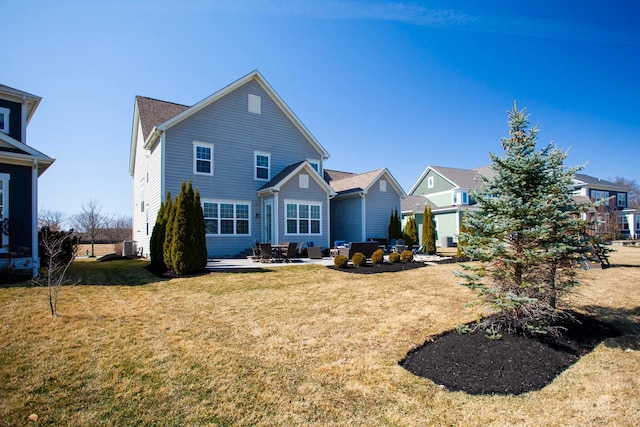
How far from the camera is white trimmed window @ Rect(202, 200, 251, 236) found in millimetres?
17406

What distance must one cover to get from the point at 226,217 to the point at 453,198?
83.0 ft

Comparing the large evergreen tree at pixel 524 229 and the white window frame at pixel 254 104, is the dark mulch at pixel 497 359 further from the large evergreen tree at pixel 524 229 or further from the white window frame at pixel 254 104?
the white window frame at pixel 254 104

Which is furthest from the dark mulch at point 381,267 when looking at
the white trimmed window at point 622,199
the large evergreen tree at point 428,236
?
the white trimmed window at point 622,199

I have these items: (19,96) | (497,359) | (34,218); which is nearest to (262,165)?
(34,218)

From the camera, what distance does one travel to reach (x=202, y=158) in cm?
1753

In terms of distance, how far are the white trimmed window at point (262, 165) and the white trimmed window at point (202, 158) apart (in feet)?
8.20

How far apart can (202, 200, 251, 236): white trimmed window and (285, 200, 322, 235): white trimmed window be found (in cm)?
241

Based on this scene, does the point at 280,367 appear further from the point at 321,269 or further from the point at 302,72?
the point at 302,72

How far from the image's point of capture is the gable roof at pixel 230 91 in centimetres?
1659

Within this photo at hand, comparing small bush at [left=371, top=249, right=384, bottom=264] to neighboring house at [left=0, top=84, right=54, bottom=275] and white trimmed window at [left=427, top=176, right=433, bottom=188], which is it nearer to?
neighboring house at [left=0, top=84, right=54, bottom=275]

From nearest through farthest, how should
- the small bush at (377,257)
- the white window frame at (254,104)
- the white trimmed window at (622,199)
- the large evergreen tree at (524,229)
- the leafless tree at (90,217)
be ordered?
the large evergreen tree at (524,229) → the small bush at (377,257) → the white window frame at (254,104) → the leafless tree at (90,217) → the white trimmed window at (622,199)

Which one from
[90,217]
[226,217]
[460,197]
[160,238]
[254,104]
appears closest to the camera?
[160,238]

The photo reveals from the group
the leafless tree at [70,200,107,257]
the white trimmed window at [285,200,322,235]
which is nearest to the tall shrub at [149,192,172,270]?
the white trimmed window at [285,200,322,235]

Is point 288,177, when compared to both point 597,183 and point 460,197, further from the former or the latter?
point 597,183
